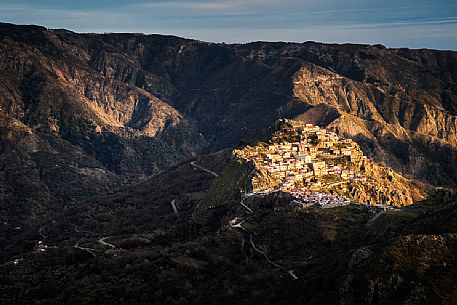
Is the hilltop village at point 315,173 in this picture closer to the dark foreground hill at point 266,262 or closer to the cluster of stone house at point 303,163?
the cluster of stone house at point 303,163

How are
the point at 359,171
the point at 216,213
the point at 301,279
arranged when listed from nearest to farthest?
the point at 301,279 < the point at 216,213 < the point at 359,171

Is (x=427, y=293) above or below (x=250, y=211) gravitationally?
above

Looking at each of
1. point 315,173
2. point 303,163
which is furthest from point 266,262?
point 303,163

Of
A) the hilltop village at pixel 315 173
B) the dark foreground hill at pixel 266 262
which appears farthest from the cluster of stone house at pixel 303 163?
the dark foreground hill at pixel 266 262

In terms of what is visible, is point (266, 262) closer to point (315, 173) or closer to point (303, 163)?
point (315, 173)

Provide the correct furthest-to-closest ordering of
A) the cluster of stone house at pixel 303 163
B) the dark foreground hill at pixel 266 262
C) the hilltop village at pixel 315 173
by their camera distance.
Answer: the cluster of stone house at pixel 303 163, the hilltop village at pixel 315 173, the dark foreground hill at pixel 266 262

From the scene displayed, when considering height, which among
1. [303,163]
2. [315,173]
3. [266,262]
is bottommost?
[266,262]

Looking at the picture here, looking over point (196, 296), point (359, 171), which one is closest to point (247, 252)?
point (196, 296)

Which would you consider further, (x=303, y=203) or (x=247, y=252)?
(x=303, y=203)

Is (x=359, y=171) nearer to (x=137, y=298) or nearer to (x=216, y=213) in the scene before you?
(x=216, y=213)
